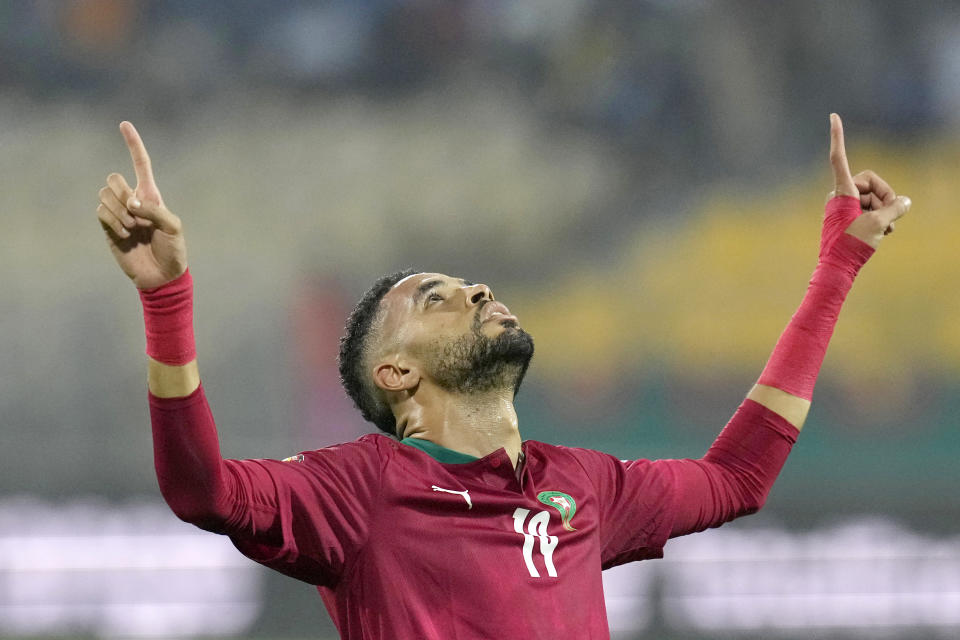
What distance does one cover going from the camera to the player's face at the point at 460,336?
7.94ft

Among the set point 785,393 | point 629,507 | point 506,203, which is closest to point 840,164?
point 785,393

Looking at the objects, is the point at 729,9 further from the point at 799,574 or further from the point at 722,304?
the point at 799,574

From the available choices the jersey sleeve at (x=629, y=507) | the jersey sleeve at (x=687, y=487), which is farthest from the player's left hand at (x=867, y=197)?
the jersey sleeve at (x=629, y=507)

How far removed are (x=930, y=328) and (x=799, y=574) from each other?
2026 mm

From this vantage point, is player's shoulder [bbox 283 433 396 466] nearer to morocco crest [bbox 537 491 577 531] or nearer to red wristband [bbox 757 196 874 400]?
morocco crest [bbox 537 491 577 531]

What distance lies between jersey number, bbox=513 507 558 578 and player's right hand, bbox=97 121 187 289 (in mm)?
799

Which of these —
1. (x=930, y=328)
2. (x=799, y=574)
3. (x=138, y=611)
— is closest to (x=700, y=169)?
(x=930, y=328)

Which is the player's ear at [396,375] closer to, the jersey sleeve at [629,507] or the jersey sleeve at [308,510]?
the jersey sleeve at [308,510]

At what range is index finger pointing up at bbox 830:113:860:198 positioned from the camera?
8.63 ft

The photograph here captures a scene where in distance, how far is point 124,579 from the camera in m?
5.82

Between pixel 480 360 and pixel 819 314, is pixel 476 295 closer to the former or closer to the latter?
pixel 480 360

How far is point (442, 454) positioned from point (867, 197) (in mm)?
1140

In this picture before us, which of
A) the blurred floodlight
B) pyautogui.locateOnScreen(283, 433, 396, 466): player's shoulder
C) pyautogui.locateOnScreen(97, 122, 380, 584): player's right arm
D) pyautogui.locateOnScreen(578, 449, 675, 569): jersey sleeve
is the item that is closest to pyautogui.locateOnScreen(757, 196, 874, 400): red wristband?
pyautogui.locateOnScreen(578, 449, 675, 569): jersey sleeve

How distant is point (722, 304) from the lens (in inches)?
278
